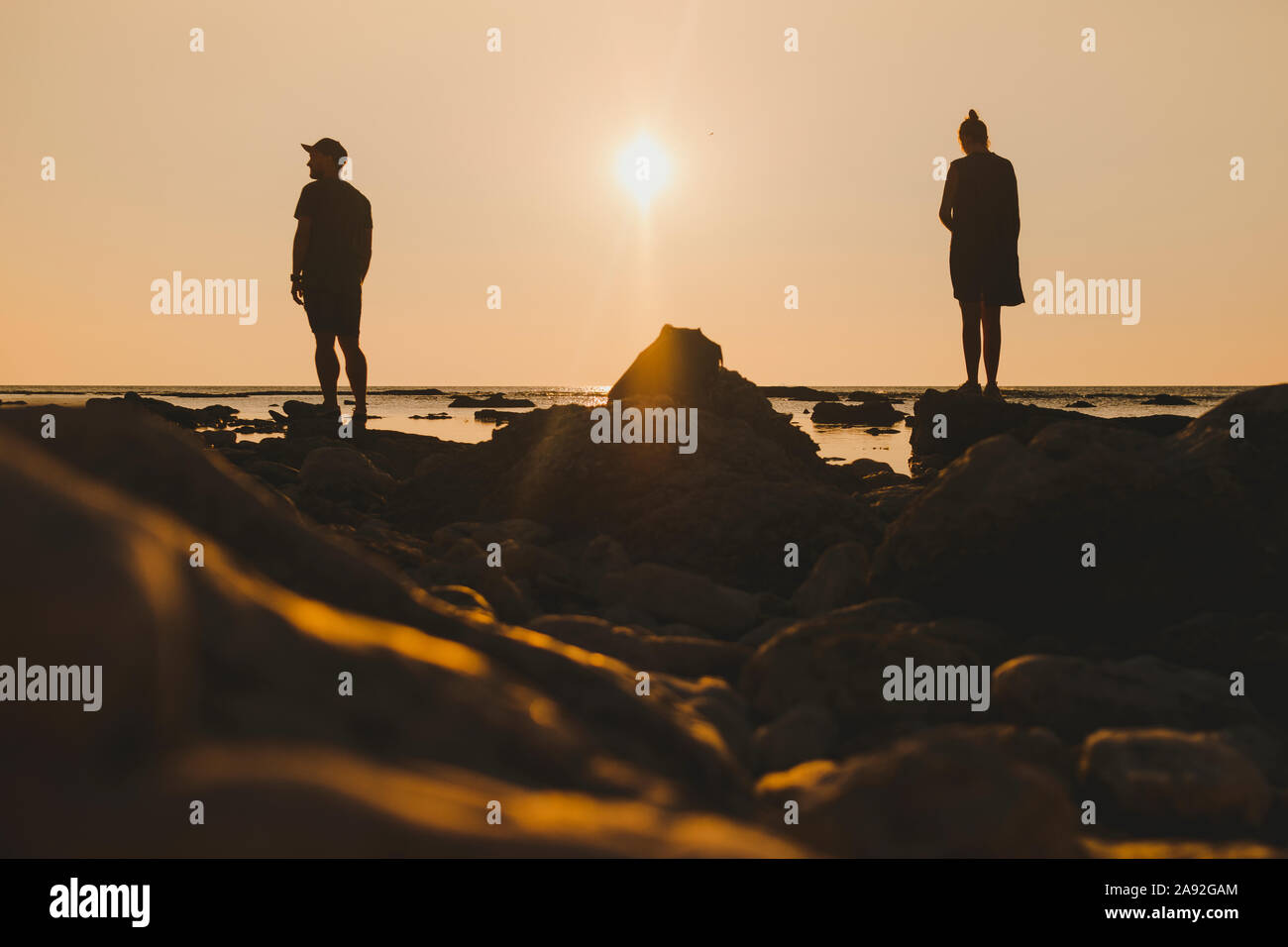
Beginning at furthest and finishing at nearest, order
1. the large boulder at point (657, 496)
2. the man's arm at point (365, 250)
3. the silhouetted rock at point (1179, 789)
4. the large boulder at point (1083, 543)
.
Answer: the man's arm at point (365, 250) < the large boulder at point (657, 496) < the large boulder at point (1083, 543) < the silhouetted rock at point (1179, 789)

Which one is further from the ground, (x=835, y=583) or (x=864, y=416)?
(x=864, y=416)

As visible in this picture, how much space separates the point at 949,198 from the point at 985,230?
391 mm

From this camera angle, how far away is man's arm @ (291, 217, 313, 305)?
820 centimetres

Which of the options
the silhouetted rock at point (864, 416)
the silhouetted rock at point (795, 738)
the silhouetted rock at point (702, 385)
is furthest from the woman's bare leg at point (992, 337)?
the silhouetted rock at point (864, 416)

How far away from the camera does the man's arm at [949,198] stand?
764 cm

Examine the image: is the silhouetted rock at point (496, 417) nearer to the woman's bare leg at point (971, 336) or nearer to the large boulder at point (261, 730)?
the woman's bare leg at point (971, 336)

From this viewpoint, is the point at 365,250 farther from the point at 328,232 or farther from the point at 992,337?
the point at 992,337

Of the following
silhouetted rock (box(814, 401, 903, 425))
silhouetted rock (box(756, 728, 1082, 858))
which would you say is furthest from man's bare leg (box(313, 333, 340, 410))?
silhouetted rock (box(814, 401, 903, 425))

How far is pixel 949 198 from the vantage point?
7656 millimetres

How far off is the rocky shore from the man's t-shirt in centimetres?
452

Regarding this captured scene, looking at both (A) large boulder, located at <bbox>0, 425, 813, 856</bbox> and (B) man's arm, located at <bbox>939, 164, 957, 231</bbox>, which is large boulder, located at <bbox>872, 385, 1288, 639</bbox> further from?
(B) man's arm, located at <bbox>939, 164, 957, 231</bbox>

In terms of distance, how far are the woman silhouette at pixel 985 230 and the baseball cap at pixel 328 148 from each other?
5.02 m

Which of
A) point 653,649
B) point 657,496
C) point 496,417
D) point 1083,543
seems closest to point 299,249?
point 657,496
